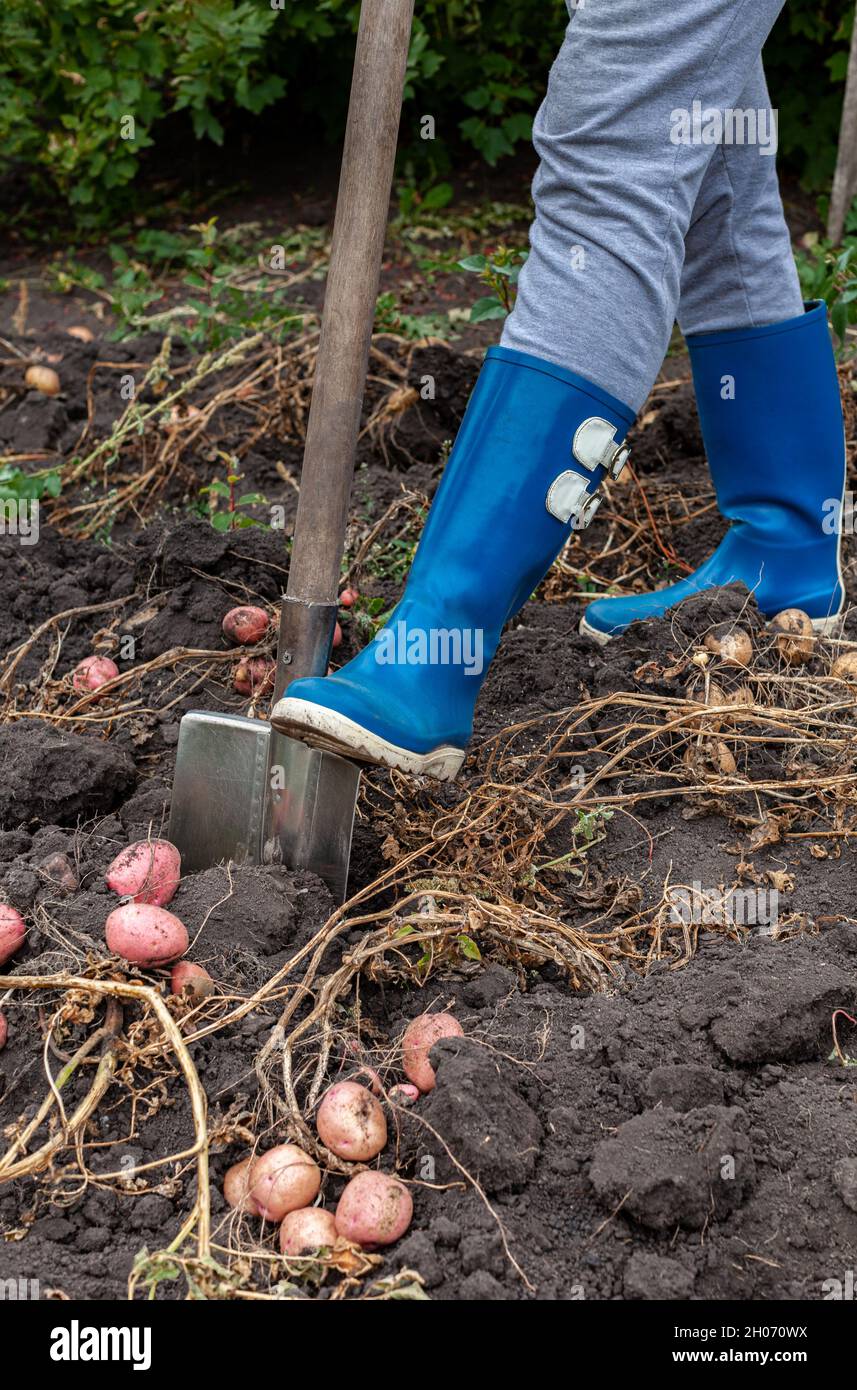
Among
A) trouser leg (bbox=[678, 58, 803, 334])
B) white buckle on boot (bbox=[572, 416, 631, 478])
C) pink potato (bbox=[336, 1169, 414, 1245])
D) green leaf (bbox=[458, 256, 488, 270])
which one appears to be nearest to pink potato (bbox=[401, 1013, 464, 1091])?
pink potato (bbox=[336, 1169, 414, 1245])

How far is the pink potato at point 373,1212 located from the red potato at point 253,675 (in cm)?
114

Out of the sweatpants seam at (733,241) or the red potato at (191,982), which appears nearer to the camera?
the red potato at (191,982)

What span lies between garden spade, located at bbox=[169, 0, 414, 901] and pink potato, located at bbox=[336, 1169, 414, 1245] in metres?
0.58

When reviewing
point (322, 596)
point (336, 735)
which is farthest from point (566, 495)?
point (336, 735)

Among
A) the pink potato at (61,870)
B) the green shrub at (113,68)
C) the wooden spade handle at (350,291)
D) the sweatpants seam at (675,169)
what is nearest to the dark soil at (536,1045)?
the pink potato at (61,870)

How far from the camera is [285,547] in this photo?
2.76 meters

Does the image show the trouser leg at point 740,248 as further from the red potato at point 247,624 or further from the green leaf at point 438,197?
the green leaf at point 438,197

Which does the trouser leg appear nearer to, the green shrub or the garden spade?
the garden spade

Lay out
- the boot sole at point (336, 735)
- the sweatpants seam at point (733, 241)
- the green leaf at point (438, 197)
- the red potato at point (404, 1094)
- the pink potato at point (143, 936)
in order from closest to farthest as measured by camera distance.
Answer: the red potato at point (404, 1094)
the pink potato at point (143, 936)
the boot sole at point (336, 735)
the sweatpants seam at point (733, 241)
the green leaf at point (438, 197)

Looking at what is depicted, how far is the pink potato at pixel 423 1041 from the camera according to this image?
1.57m

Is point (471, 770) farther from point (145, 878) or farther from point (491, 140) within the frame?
point (491, 140)

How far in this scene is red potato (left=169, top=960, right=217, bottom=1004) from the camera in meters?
1.65

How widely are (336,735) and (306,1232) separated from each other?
65cm

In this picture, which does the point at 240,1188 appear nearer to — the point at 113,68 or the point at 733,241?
the point at 733,241
